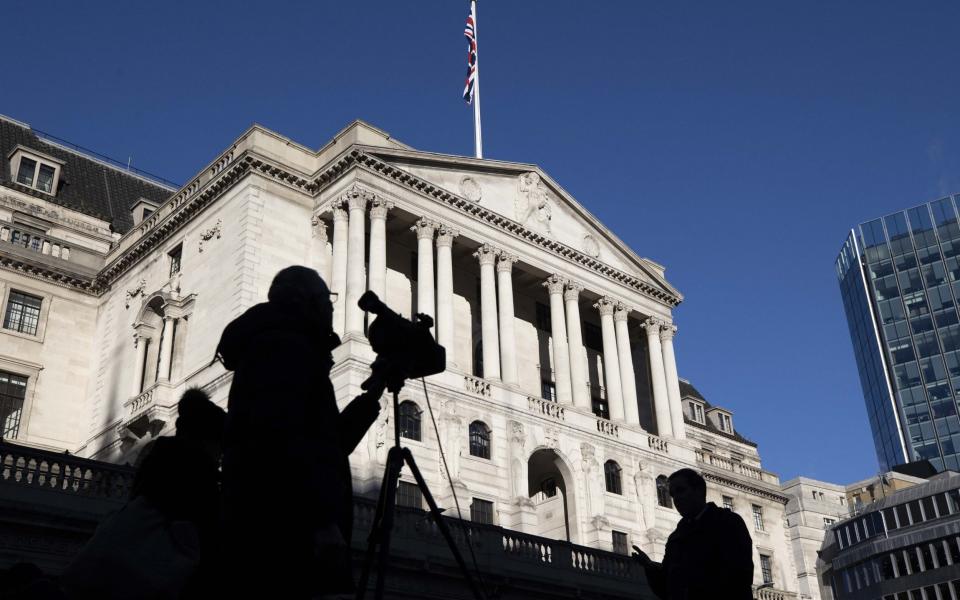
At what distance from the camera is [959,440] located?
118688 mm

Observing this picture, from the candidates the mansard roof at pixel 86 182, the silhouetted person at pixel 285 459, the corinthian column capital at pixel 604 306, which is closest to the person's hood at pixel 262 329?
the silhouetted person at pixel 285 459

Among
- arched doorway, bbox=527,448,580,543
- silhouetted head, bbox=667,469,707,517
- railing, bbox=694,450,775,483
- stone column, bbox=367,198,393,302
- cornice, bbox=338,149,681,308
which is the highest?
cornice, bbox=338,149,681,308

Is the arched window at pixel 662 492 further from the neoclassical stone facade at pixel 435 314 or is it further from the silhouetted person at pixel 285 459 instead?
the silhouetted person at pixel 285 459

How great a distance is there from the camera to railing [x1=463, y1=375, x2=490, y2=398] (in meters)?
39.3

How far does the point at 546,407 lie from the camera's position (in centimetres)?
4209

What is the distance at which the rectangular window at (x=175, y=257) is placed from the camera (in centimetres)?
4331

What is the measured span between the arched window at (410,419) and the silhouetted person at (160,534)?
30767mm

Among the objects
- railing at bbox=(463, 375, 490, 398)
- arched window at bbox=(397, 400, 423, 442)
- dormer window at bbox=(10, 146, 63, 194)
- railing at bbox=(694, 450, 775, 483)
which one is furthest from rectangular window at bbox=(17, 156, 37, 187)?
railing at bbox=(694, 450, 775, 483)

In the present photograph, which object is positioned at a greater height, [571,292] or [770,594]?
[571,292]

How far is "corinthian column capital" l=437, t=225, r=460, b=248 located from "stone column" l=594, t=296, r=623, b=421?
9286mm

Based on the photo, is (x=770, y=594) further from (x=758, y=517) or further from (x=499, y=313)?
(x=499, y=313)

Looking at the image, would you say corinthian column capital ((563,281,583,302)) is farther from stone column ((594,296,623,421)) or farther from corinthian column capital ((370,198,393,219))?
corinthian column capital ((370,198,393,219))

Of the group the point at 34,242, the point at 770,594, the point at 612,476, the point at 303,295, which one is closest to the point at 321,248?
the point at 34,242

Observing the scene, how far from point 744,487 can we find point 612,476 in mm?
19842
